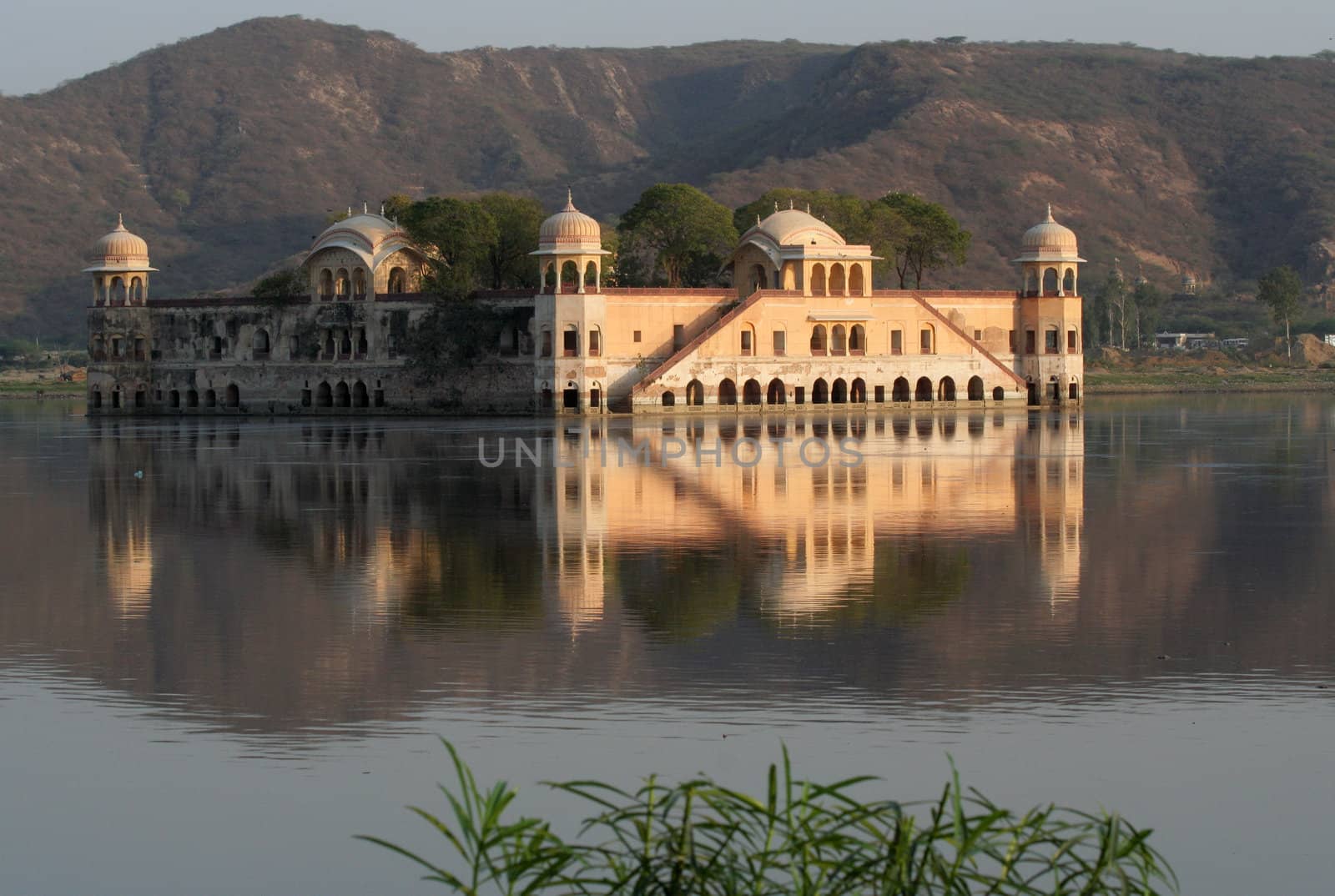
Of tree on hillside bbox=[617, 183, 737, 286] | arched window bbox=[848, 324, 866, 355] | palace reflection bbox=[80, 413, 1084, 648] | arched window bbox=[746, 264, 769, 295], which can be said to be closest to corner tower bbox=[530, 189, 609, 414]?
arched window bbox=[746, 264, 769, 295]

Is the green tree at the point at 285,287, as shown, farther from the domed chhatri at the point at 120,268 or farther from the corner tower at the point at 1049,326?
the corner tower at the point at 1049,326

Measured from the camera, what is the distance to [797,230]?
187 feet

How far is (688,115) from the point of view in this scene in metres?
194

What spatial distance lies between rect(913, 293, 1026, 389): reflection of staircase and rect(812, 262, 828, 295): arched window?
2.65 m

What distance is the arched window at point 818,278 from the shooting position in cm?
5784

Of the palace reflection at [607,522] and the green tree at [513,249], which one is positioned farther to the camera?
the green tree at [513,249]

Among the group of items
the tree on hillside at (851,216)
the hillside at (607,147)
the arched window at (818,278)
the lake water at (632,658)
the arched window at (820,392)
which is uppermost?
the hillside at (607,147)

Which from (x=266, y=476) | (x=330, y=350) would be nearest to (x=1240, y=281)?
(x=330, y=350)

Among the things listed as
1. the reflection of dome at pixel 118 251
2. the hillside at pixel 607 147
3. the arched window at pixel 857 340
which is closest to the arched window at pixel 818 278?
the arched window at pixel 857 340

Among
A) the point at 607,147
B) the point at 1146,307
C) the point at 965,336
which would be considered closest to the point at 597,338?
the point at 965,336

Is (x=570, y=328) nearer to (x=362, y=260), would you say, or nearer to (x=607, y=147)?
(x=362, y=260)

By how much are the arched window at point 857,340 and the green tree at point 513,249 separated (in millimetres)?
10444

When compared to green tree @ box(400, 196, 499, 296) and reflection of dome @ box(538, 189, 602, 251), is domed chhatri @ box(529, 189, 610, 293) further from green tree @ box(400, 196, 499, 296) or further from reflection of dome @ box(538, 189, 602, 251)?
green tree @ box(400, 196, 499, 296)

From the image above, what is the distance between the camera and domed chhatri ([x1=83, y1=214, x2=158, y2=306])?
6184 cm
